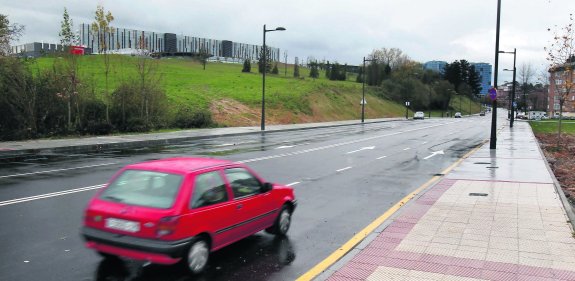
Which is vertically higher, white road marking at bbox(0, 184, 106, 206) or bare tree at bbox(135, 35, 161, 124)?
bare tree at bbox(135, 35, 161, 124)

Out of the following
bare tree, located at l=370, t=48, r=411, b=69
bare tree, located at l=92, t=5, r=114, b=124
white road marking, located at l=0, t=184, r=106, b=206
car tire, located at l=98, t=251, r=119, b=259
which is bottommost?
white road marking, located at l=0, t=184, r=106, b=206

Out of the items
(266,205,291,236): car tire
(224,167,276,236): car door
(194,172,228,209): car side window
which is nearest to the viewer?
(194,172,228,209): car side window

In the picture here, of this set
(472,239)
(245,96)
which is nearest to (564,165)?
(472,239)

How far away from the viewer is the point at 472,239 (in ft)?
23.5

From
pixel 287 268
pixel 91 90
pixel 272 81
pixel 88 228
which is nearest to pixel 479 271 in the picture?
pixel 287 268

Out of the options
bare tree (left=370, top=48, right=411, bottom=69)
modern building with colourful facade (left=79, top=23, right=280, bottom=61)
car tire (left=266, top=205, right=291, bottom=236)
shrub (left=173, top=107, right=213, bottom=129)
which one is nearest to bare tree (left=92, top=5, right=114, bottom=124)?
shrub (left=173, top=107, right=213, bottom=129)

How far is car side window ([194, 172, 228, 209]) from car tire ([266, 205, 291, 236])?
4.77 ft

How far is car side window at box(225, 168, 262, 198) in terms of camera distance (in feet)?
21.4

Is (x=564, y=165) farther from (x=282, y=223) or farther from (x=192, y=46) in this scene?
(x=192, y=46)

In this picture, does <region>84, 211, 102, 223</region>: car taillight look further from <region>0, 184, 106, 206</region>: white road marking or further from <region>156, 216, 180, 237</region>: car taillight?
<region>0, 184, 106, 206</region>: white road marking

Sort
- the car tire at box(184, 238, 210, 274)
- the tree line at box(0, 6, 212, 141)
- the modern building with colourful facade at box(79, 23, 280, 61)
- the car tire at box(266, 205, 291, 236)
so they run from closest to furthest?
the car tire at box(184, 238, 210, 274), the car tire at box(266, 205, 291, 236), the tree line at box(0, 6, 212, 141), the modern building with colourful facade at box(79, 23, 280, 61)

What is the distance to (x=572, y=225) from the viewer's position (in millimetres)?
7996

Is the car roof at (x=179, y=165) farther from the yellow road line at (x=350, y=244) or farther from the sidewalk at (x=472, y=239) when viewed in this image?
the sidewalk at (x=472, y=239)

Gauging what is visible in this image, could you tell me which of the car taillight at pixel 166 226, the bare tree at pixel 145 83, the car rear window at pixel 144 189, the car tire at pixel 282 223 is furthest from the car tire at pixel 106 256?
the bare tree at pixel 145 83
